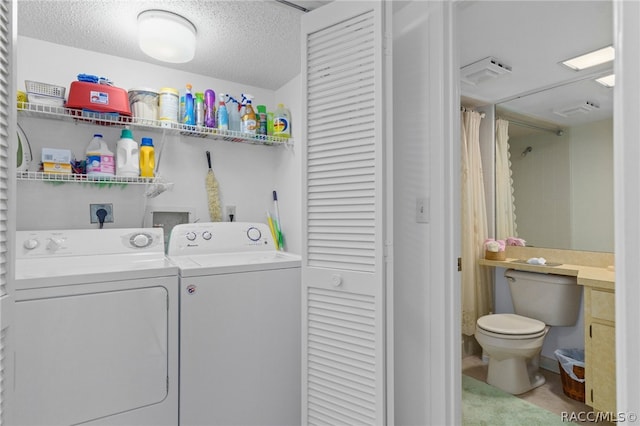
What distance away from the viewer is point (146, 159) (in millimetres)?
2068

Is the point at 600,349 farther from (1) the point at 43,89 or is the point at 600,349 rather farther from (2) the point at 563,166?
(1) the point at 43,89

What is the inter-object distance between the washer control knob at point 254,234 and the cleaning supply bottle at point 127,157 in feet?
2.48

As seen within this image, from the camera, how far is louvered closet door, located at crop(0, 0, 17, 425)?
0.91 metres

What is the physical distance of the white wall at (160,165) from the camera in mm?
1972

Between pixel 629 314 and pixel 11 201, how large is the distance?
5.56 feet

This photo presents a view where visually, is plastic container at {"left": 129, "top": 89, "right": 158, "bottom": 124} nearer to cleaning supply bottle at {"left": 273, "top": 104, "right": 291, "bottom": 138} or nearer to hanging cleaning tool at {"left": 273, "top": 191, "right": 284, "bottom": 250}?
cleaning supply bottle at {"left": 273, "top": 104, "right": 291, "bottom": 138}

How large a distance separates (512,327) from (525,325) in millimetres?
91

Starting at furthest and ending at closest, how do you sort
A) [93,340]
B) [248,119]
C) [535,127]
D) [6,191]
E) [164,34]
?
[535,127] → [248,119] → [164,34] → [93,340] → [6,191]

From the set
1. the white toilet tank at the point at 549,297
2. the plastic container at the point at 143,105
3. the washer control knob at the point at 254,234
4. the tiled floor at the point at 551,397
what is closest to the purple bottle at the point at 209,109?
the plastic container at the point at 143,105

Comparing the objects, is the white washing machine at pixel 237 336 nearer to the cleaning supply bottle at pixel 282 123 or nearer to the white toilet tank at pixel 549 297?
the cleaning supply bottle at pixel 282 123

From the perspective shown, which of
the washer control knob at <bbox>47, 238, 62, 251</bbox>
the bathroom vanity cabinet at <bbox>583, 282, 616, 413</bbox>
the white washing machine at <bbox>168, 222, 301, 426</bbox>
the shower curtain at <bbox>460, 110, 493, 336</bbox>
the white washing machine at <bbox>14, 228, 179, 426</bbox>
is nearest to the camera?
the white washing machine at <bbox>14, 228, 179, 426</bbox>

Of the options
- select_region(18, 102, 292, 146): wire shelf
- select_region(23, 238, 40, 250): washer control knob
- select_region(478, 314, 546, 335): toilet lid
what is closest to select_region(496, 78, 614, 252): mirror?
select_region(478, 314, 546, 335): toilet lid

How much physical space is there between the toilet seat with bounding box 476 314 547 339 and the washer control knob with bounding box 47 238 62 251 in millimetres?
2641

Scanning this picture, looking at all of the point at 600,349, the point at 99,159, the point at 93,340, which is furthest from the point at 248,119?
the point at 600,349
